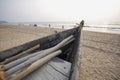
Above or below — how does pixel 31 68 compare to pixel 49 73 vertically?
above

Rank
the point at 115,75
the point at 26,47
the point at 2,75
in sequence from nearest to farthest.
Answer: the point at 2,75 < the point at 26,47 < the point at 115,75

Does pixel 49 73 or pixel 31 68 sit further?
pixel 49 73

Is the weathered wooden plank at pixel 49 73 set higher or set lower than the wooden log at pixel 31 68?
lower

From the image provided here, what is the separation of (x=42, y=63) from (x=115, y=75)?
3.08 meters

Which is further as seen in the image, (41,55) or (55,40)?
(55,40)

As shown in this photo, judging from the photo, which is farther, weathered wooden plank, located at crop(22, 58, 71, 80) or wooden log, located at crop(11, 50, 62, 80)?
weathered wooden plank, located at crop(22, 58, 71, 80)

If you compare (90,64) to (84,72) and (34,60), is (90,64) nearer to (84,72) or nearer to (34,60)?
(84,72)

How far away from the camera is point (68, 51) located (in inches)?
126

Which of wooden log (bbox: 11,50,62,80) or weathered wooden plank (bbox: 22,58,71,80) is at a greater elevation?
wooden log (bbox: 11,50,62,80)

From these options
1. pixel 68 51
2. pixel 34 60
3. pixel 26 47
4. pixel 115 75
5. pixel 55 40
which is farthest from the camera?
pixel 115 75

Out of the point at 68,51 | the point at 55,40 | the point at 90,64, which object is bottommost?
the point at 90,64

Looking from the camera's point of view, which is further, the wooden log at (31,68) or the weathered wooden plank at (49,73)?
the weathered wooden plank at (49,73)

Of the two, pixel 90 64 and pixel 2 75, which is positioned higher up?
pixel 2 75

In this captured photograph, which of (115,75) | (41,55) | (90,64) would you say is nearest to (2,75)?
(41,55)
